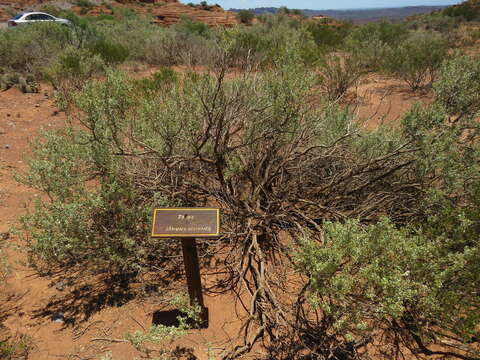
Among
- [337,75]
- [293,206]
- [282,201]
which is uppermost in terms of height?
[337,75]

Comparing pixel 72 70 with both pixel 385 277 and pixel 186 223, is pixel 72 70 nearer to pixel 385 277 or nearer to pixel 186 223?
pixel 186 223

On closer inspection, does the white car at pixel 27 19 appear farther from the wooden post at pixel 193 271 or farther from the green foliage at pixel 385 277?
the green foliage at pixel 385 277

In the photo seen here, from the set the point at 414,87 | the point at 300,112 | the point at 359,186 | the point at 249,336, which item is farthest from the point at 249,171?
the point at 414,87

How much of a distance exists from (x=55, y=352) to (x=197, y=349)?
1.25 meters

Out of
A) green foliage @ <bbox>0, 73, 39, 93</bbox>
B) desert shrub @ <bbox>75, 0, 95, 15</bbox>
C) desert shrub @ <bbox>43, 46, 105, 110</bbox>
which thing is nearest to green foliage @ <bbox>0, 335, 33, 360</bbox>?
desert shrub @ <bbox>43, 46, 105, 110</bbox>

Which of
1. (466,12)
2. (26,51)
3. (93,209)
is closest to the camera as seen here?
(93,209)

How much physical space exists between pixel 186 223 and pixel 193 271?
0.51 meters

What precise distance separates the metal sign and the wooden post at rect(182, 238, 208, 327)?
0.45 feet

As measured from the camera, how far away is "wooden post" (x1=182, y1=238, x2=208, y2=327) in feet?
8.16

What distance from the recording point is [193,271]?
2.61 m

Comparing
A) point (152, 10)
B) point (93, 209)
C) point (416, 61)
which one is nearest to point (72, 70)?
point (93, 209)

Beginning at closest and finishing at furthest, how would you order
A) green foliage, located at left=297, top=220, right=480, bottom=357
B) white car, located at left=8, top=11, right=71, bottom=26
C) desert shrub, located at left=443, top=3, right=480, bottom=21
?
green foliage, located at left=297, top=220, right=480, bottom=357, white car, located at left=8, top=11, right=71, bottom=26, desert shrub, located at left=443, top=3, right=480, bottom=21

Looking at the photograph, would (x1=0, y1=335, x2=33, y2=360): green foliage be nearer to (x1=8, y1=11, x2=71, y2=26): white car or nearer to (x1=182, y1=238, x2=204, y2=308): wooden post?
(x1=182, y1=238, x2=204, y2=308): wooden post

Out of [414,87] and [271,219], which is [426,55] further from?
[271,219]
